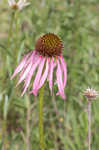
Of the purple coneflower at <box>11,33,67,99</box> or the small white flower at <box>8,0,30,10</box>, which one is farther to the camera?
the small white flower at <box>8,0,30,10</box>

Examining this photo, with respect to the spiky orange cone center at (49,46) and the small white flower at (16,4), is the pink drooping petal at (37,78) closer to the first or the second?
the spiky orange cone center at (49,46)

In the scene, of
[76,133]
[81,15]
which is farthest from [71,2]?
[76,133]

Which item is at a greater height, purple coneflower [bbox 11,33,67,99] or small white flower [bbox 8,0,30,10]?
small white flower [bbox 8,0,30,10]

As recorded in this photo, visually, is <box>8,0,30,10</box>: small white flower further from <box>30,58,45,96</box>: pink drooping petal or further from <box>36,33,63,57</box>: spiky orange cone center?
<box>30,58,45,96</box>: pink drooping petal

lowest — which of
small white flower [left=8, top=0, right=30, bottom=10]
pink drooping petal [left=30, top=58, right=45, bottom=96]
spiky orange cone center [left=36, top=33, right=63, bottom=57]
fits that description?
pink drooping petal [left=30, top=58, right=45, bottom=96]

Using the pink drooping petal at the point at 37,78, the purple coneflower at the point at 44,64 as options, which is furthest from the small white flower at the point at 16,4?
the pink drooping petal at the point at 37,78

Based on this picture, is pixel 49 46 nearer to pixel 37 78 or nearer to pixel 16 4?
pixel 37 78

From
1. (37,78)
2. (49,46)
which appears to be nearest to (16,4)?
(49,46)

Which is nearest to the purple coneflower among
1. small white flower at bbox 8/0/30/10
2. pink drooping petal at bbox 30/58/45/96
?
pink drooping petal at bbox 30/58/45/96

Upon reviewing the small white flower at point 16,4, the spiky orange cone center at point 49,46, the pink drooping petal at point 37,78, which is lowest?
the pink drooping petal at point 37,78
